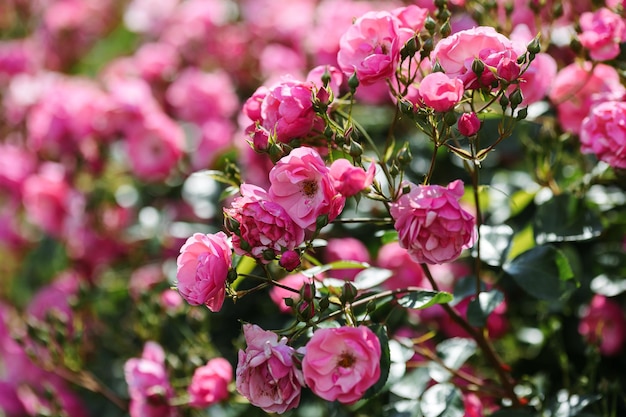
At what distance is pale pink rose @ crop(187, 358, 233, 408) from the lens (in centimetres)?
128

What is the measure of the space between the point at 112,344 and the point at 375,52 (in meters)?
1.12

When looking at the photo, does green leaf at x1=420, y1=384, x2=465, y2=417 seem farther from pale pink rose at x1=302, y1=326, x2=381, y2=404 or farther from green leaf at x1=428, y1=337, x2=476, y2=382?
pale pink rose at x1=302, y1=326, x2=381, y2=404

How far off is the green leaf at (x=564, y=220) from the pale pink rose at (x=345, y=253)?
14.0 inches

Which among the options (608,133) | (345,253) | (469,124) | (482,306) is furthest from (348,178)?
(345,253)

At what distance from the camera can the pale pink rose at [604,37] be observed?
4.17ft

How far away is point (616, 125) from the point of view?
1.19m

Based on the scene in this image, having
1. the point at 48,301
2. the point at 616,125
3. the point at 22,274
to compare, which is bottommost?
the point at 22,274

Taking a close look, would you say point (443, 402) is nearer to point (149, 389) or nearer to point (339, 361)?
point (339, 361)

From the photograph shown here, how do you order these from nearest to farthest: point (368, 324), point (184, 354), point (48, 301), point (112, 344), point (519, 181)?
1. point (368, 324)
2. point (184, 354)
3. point (519, 181)
4. point (112, 344)
5. point (48, 301)

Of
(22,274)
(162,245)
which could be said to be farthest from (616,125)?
(22,274)

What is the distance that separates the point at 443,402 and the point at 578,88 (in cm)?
60

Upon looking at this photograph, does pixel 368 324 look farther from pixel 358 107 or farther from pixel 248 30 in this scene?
pixel 248 30

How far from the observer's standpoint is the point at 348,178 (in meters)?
0.96

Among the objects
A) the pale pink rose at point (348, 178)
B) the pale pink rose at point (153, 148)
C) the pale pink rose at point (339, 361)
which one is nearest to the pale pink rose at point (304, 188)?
the pale pink rose at point (348, 178)
